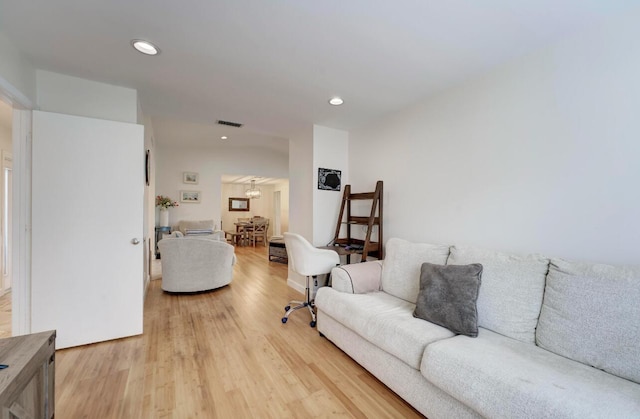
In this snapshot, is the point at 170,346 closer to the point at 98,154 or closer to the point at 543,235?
the point at 98,154

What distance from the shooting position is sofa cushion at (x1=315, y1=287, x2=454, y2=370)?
1.61m

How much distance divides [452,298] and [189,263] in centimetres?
323

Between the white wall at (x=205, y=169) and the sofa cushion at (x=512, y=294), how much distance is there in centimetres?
660

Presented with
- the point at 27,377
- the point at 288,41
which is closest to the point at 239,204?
the point at 288,41

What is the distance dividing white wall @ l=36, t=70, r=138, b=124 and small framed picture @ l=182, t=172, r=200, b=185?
14.9 feet

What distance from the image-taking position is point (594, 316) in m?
1.37

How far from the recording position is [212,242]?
12.2ft

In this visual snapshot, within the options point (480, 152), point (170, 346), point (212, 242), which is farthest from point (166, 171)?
point (480, 152)

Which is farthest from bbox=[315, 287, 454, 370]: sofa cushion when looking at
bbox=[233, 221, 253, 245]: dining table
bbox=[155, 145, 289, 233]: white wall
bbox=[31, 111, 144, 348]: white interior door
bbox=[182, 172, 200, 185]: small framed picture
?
bbox=[233, 221, 253, 245]: dining table

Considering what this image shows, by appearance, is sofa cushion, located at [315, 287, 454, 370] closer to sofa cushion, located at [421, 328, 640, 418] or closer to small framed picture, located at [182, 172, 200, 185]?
sofa cushion, located at [421, 328, 640, 418]

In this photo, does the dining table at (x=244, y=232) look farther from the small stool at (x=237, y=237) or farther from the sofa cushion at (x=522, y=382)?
the sofa cushion at (x=522, y=382)

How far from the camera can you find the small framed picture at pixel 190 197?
6.81 metres

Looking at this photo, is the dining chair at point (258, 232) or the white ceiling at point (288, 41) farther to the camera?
the dining chair at point (258, 232)

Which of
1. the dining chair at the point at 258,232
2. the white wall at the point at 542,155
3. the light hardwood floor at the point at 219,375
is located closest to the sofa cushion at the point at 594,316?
the white wall at the point at 542,155
